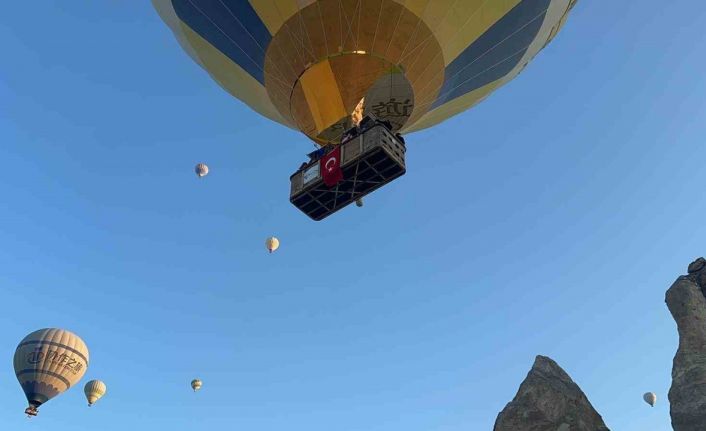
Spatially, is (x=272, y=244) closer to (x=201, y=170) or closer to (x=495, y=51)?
(x=201, y=170)

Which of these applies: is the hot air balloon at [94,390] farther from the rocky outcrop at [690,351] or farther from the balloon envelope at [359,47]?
the rocky outcrop at [690,351]

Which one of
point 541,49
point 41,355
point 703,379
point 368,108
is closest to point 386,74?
point 368,108

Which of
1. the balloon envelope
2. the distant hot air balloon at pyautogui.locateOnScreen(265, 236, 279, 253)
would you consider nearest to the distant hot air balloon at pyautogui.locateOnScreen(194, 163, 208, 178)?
the distant hot air balloon at pyautogui.locateOnScreen(265, 236, 279, 253)

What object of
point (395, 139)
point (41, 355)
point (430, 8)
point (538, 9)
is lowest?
point (395, 139)

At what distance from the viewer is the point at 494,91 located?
59.6 feet

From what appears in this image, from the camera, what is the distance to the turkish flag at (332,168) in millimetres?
12765

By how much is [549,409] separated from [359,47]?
75.1 feet

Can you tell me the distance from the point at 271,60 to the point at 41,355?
26.1m

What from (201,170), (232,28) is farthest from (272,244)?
(232,28)

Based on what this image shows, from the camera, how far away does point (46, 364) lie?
3303cm

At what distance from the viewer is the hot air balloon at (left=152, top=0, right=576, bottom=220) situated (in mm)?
13742

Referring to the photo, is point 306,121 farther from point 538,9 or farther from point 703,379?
point 703,379

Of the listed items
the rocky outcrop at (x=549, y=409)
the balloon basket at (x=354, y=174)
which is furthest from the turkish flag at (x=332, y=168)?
the rocky outcrop at (x=549, y=409)

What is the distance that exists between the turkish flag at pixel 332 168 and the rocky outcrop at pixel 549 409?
21.4 meters
